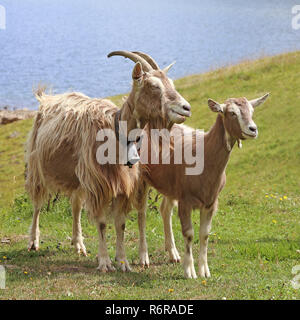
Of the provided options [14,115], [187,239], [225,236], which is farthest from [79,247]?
[14,115]

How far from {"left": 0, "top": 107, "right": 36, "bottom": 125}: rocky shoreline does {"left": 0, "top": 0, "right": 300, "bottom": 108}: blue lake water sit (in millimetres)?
1415

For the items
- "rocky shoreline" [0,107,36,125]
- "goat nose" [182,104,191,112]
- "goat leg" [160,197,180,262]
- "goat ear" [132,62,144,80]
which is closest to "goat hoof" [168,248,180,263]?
"goat leg" [160,197,180,262]

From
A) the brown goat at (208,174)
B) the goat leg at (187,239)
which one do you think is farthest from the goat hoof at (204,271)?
the goat leg at (187,239)

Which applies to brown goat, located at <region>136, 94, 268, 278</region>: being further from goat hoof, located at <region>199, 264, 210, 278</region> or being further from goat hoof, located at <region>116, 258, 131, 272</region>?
goat hoof, located at <region>116, 258, 131, 272</region>

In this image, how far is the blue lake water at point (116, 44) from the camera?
27797mm

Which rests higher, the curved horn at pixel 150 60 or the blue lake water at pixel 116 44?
the blue lake water at pixel 116 44

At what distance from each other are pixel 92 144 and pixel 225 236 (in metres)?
Answer: 3.35

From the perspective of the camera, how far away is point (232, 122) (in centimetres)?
688

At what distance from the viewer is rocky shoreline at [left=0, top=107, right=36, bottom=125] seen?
81.6ft

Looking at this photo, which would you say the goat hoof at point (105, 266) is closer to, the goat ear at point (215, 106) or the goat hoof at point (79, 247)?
the goat hoof at point (79, 247)

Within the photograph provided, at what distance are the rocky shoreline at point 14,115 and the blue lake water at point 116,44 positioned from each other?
1.42 m

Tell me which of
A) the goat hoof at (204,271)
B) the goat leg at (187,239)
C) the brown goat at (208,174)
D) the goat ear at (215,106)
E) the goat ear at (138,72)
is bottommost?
the goat hoof at (204,271)

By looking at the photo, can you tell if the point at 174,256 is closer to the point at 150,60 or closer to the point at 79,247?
the point at 79,247

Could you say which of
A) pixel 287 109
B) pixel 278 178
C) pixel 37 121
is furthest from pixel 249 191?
pixel 37 121
